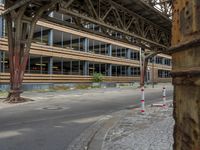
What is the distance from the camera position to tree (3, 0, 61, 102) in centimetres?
1381

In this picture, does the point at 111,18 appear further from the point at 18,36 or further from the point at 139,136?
the point at 139,136

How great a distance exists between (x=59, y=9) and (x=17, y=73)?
185 inches

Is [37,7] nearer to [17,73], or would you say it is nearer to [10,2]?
[10,2]

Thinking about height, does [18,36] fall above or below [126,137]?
above

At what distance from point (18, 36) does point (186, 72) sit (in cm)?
1394

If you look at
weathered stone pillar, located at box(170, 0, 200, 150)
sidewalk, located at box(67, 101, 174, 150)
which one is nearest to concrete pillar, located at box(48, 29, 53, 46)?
sidewalk, located at box(67, 101, 174, 150)

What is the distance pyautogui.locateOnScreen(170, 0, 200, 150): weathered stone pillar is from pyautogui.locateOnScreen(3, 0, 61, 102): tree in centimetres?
1293

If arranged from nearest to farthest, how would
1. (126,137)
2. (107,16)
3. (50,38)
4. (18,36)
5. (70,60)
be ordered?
1. (126,137)
2. (18,36)
3. (107,16)
4. (50,38)
5. (70,60)

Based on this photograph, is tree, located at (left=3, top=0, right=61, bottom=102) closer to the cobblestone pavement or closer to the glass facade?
the cobblestone pavement

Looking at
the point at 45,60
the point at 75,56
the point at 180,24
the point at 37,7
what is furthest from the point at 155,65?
the point at 180,24

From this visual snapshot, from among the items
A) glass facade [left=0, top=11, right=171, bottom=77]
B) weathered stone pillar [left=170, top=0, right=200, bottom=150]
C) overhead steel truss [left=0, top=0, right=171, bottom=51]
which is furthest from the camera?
glass facade [left=0, top=11, right=171, bottom=77]

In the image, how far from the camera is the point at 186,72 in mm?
1396

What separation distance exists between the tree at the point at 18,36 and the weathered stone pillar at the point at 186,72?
12.9m

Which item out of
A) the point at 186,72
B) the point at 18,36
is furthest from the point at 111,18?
the point at 186,72
